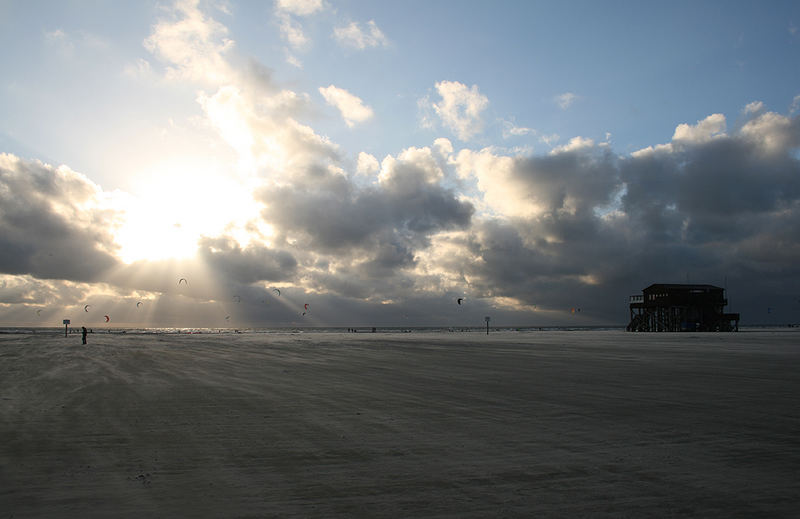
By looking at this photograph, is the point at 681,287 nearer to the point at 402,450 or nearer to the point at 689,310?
the point at 689,310

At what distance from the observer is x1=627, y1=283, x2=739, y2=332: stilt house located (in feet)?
288

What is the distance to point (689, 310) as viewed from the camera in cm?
8850

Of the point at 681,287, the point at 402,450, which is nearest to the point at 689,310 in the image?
the point at 681,287

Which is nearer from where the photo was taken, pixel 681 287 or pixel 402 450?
pixel 402 450

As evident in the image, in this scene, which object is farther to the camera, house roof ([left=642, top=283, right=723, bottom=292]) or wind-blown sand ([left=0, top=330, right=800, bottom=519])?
house roof ([left=642, top=283, right=723, bottom=292])

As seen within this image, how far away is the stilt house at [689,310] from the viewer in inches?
3455

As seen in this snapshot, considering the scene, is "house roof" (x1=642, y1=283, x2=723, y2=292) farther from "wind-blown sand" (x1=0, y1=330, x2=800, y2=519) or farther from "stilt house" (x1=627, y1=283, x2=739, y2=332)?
"wind-blown sand" (x1=0, y1=330, x2=800, y2=519)

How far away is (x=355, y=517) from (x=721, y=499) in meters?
4.17

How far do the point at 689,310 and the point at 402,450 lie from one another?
9859cm

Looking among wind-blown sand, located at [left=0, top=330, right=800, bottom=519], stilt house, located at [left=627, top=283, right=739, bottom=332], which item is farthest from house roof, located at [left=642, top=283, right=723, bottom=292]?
wind-blown sand, located at [left=0, top=330, right=800, bottom=519]

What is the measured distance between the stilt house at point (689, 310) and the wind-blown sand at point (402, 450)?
84547mm

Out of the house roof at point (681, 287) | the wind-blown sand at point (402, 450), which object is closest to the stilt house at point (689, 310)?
the house roof at point (681, 287)

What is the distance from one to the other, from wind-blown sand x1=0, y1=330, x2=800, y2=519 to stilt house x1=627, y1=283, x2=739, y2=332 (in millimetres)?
84547

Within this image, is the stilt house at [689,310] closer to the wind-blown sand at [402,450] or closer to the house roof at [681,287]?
the house roof at [681,287]
